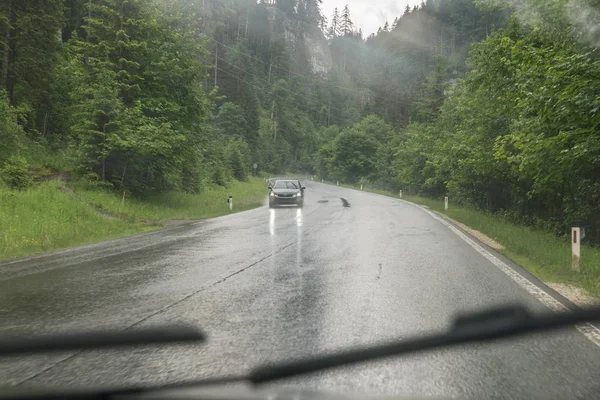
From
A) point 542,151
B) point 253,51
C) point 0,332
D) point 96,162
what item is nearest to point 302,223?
point 542,151

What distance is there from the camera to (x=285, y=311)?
584 centimetres

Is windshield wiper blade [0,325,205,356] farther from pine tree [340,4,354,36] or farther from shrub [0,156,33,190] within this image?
pine tree [340,4,354,36]

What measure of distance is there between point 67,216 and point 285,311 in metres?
12.5

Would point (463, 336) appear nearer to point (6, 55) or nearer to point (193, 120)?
point (193, 120)

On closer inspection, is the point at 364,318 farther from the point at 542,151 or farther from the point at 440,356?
the point at 542,151

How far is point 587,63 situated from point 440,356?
7942 millimetres

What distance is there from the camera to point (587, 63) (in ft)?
31.0

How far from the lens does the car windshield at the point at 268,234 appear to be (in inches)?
162

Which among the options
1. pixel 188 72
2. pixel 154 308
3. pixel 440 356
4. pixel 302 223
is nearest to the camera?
pixel 440 356

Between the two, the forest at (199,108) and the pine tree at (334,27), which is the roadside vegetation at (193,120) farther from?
the pine tree at (334,27)

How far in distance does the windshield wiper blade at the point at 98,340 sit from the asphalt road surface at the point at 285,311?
3.3 inches

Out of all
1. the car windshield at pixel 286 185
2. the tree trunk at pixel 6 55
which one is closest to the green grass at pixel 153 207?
the car windshield at pixel 286 185

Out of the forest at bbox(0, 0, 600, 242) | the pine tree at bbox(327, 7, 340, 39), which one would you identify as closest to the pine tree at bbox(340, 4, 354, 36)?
the pine tree at bbox(327, 7, 340, 39)

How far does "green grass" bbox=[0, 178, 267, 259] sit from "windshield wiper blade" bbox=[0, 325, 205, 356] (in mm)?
7119
